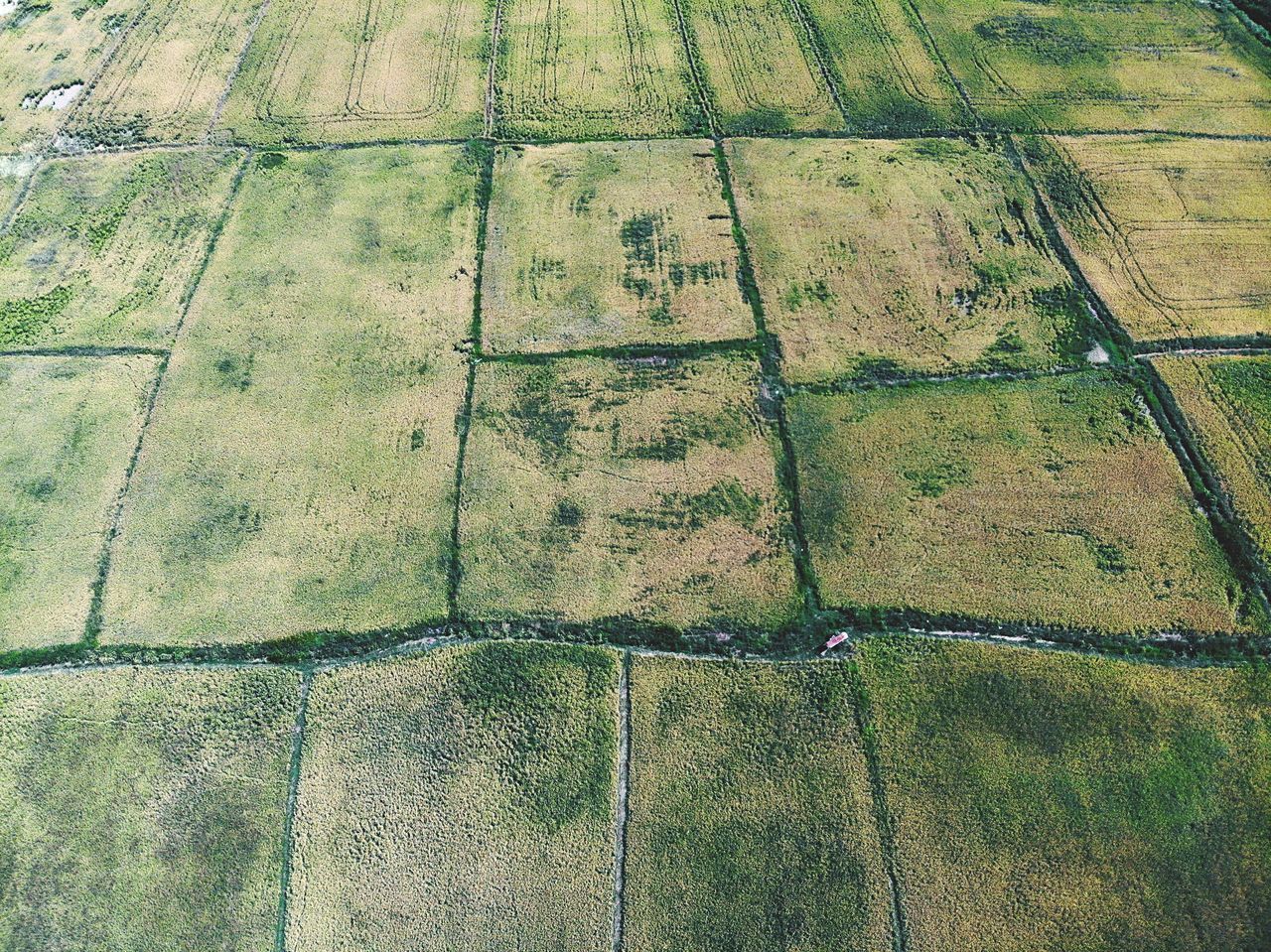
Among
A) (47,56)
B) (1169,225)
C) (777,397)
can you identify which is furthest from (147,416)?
(1169,225)

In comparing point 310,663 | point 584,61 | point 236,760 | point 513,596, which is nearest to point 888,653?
point 513,596

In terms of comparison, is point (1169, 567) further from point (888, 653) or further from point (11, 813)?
point (11, 813)

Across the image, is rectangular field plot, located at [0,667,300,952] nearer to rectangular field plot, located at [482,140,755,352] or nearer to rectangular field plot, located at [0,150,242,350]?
rectangular field plot, located at [0,150,242,350]

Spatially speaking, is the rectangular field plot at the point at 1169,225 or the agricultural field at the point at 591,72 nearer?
the rectangular field plot at the point at 1169,225

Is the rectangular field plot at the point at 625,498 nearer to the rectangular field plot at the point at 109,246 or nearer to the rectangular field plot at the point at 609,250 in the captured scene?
the rectangular field plot at the point at 609,250

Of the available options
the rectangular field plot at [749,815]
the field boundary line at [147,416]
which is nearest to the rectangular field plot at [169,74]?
the field boundary line at [147,416]

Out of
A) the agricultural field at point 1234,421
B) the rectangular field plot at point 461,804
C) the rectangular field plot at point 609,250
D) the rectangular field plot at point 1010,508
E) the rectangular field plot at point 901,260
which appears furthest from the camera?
the rectangular field plot at point 609,250
